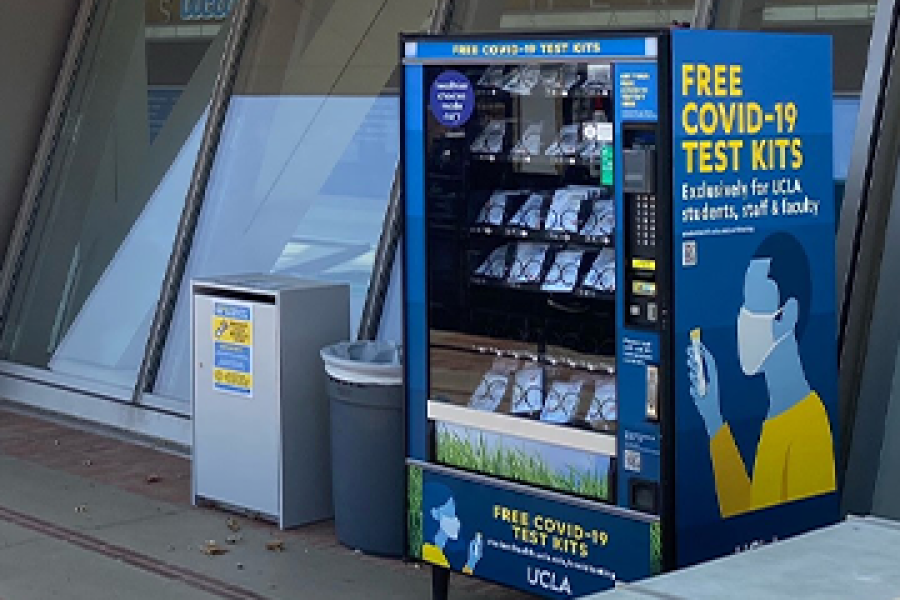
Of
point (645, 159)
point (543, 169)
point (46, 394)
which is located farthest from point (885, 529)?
point (46, 394)

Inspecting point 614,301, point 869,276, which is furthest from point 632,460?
point 869,276

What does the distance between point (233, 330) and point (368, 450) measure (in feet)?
3.82

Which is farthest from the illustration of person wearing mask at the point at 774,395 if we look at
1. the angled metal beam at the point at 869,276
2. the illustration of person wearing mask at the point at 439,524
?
the illustration of person wearing mask at the point at 439,524

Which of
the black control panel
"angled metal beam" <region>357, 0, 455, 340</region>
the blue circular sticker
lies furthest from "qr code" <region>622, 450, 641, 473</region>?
"angled metal beam" <region>357, 0, 455, 340</region>

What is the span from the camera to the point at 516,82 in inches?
241

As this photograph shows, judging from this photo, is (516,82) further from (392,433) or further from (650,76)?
(392,433)

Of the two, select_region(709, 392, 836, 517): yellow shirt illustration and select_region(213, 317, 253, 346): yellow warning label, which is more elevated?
select_region(213, 317, 253, 346): yellow warning label

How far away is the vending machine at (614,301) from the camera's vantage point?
538 cm

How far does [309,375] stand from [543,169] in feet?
7.08

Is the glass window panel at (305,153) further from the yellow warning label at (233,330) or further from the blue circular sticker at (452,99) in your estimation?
the blue circular sticker at (452,99)

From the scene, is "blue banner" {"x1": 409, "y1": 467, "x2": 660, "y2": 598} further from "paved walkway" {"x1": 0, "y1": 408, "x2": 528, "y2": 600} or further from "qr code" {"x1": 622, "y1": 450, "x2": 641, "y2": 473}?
"paved walkway" {"x1": 0, "y1": 408, "x2": 528, "y2": 600}

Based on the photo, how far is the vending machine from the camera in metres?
5.38

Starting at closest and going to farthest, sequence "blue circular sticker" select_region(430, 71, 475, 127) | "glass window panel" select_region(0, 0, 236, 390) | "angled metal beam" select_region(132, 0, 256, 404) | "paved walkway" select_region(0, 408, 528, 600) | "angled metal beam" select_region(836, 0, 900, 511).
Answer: "blue circular sticker" select_region(430, 71, 475, 127) → "angled metal beam" select_region(836, 0, 900, 511) → "paved walkway" select_region(0, 408, 528, 600) → "angled metal beam" select_region(132, 0, 256, 404) → "glass window panel" select_region(0, 0, 236, 390)

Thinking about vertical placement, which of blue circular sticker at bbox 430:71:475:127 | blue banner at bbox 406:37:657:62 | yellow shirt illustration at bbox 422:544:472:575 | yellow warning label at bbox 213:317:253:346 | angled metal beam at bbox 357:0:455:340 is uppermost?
blue banner at bbox 406:37:657:62
